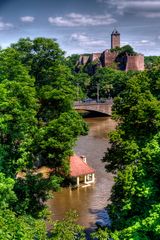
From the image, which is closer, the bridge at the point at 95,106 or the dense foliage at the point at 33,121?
the dense foliage at the point at 33,121

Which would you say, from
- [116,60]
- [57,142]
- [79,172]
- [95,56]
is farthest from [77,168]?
[95,56]

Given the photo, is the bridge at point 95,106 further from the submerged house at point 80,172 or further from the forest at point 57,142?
the forest at point 57,142

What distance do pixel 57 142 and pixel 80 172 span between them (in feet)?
43.5

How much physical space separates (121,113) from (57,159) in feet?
19.0

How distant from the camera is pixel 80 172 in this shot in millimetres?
39938

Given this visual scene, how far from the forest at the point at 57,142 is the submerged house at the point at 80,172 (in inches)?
280

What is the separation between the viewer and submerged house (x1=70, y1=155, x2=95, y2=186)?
131 ft

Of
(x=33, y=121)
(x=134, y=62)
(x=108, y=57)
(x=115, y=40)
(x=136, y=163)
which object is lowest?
(x=136, y=163)

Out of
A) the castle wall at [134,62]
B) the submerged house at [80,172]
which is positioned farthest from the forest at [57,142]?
the castle wall at [134,62]

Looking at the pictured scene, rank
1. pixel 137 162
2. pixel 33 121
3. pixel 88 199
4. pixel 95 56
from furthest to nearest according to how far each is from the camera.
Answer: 1. pixel 95 56
2. pixel 88 199
3. pixel 33 121
4. pixel 137 162

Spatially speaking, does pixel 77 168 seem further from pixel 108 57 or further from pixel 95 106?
pixel 108 57

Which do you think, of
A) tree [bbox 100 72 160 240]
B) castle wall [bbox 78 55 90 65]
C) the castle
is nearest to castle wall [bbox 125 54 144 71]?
the castle

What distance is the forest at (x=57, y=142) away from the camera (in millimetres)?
19000

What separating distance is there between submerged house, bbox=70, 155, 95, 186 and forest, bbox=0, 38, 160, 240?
280 inches
